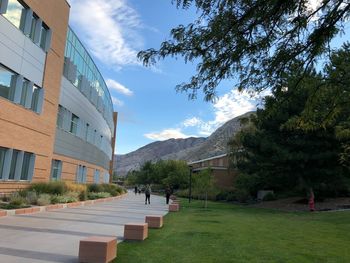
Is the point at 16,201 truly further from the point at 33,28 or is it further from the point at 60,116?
the point at 60,116

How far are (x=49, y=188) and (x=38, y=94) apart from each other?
6168 millimetres

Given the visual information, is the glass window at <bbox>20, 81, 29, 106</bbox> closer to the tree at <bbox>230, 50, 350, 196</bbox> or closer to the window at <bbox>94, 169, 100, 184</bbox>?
the tree at <bbox>230, 50, 350, 196</bbox>

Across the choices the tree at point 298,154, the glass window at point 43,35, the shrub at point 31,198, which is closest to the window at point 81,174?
the tree at point 298,154

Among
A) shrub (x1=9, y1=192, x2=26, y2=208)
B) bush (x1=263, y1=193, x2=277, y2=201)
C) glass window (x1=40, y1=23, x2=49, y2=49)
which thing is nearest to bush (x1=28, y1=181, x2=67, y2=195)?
shrub (x1=9, y1=192, x2=26, y2=208)

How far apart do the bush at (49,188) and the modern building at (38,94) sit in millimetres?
912

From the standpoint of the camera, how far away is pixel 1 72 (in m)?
23.0

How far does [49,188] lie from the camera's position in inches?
1056

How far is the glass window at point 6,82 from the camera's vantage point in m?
23.0

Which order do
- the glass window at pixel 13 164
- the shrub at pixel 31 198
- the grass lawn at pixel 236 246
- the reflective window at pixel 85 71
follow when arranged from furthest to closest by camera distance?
the reflective window at pixel 85 71, the glass window at pixel 13 164, the shrub at pixel 31 198, the grass lawn at pixel 236 246

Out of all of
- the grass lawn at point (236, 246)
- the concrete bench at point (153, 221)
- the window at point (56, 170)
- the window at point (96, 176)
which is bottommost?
the grass lawn at point (236, 246)

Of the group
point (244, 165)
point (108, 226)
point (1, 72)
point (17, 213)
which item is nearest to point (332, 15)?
point (108, 226)

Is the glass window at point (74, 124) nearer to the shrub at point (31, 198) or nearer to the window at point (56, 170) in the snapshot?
the window at point (56, 170)

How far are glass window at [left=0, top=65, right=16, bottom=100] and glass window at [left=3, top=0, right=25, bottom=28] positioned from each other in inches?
107

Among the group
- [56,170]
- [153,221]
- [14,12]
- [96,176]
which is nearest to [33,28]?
[14,12]
